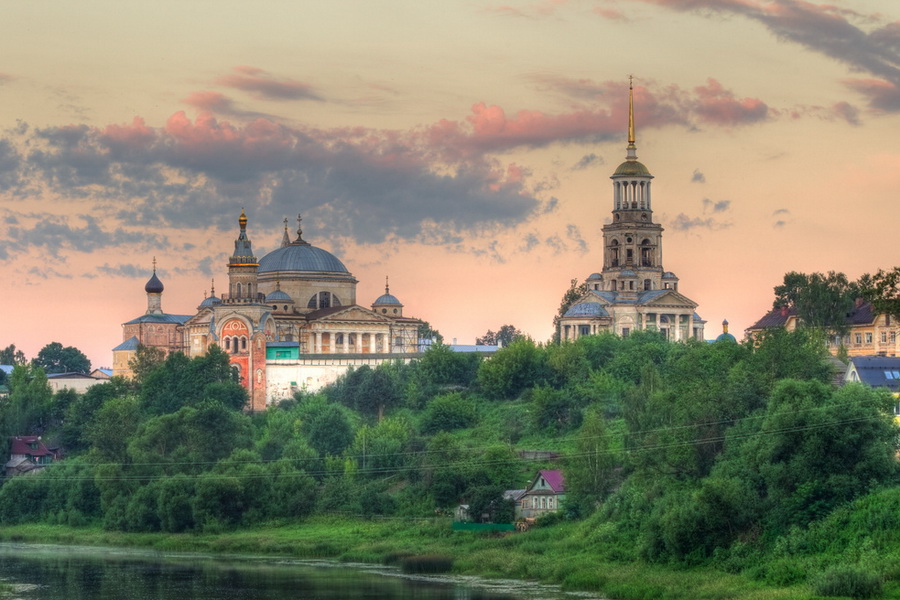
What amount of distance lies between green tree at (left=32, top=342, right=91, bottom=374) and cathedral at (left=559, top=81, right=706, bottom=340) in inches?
2080

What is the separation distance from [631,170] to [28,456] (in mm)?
38480

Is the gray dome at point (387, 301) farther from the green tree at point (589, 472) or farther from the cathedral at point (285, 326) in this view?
the green tree at point (589, 472)

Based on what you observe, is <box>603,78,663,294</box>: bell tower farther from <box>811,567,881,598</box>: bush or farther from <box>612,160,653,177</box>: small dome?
Answer: <box>811,567,881,598</box>: bush

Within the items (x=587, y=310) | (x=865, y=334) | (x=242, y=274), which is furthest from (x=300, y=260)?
(x=865, y=334)

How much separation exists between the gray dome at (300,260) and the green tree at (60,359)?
123 ft

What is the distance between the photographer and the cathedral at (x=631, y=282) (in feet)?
346

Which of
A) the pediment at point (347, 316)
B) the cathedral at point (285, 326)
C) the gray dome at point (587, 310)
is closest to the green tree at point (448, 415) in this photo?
the cathedral at point (285, 326)

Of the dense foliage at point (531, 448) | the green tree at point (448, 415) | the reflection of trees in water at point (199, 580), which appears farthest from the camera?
the green tree at point (448, 415)

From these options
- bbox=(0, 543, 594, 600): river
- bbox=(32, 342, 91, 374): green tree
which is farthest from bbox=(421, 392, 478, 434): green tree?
bbox=(32, 342, 91, 374): green tree

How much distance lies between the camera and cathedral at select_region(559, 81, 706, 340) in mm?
105500

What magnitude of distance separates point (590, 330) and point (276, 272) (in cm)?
2005

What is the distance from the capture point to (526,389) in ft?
318

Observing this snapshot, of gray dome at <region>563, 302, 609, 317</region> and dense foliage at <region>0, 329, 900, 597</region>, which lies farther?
gray dome at <region>563, 302, 609, 317</region>

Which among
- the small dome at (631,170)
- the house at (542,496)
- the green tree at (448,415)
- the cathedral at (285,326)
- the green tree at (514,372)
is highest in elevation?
the small dome at (631,170)
